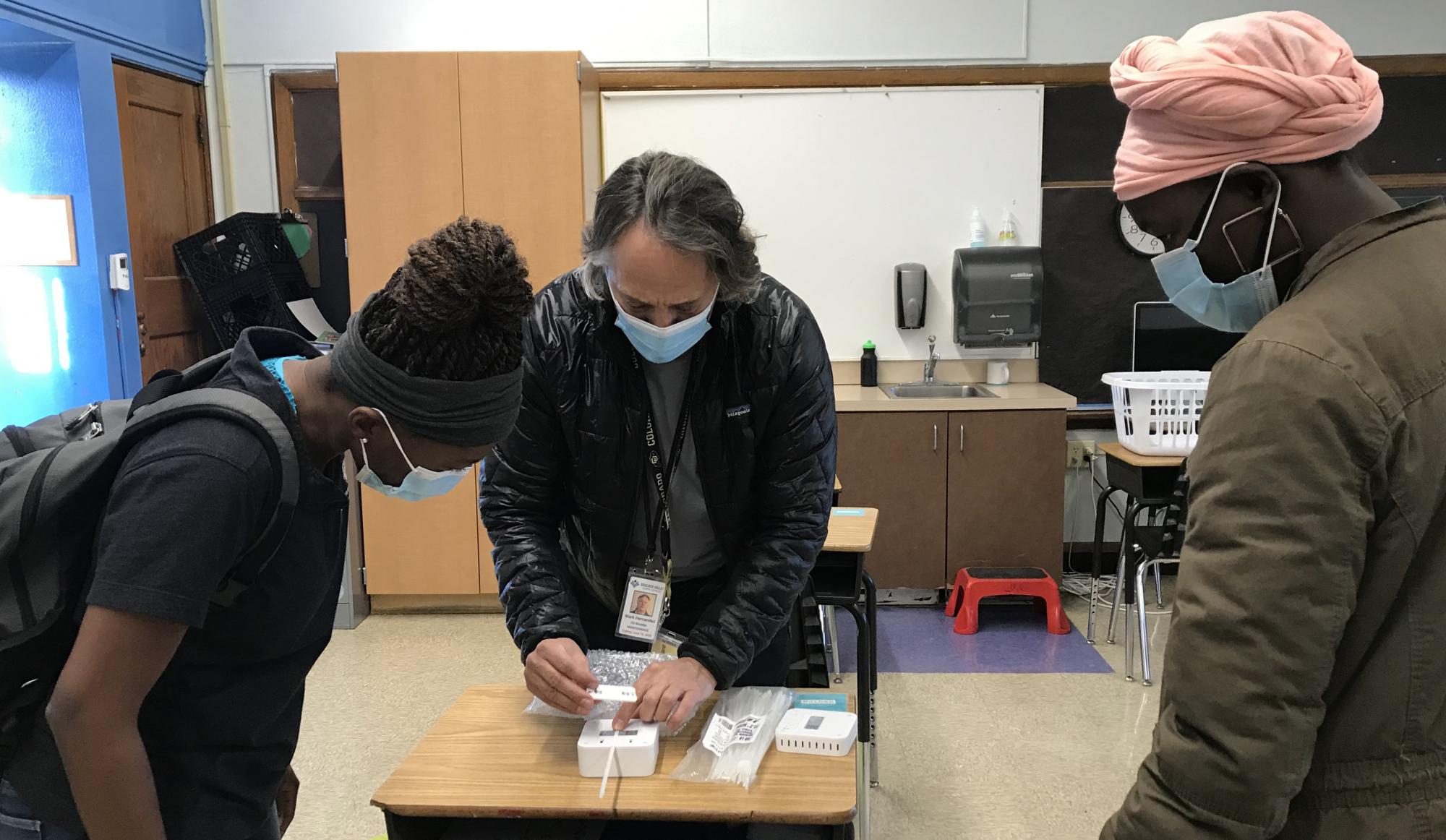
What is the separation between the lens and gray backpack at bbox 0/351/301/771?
0.91 metres

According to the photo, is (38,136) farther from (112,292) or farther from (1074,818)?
(1074,818)

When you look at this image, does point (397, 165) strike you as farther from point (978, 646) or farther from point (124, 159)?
point (978, 646)

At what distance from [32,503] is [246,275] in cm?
358

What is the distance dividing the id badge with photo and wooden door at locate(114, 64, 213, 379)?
2.95 metres

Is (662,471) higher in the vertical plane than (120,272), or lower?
lower

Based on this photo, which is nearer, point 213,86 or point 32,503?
point 32,503

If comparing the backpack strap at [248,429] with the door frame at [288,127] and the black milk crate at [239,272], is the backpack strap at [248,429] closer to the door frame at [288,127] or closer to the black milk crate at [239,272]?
the black milk crate at [239,272]

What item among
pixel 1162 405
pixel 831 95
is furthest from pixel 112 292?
pixel 1162 405

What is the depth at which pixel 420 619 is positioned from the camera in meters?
4.21

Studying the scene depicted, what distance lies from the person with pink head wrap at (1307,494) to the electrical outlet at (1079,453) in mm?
3729

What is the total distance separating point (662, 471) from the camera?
164cm

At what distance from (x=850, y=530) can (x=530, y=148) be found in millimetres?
2046

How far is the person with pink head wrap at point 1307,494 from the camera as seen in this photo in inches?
32.0

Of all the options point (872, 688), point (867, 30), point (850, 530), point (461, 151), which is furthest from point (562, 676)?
point (867, 30)
